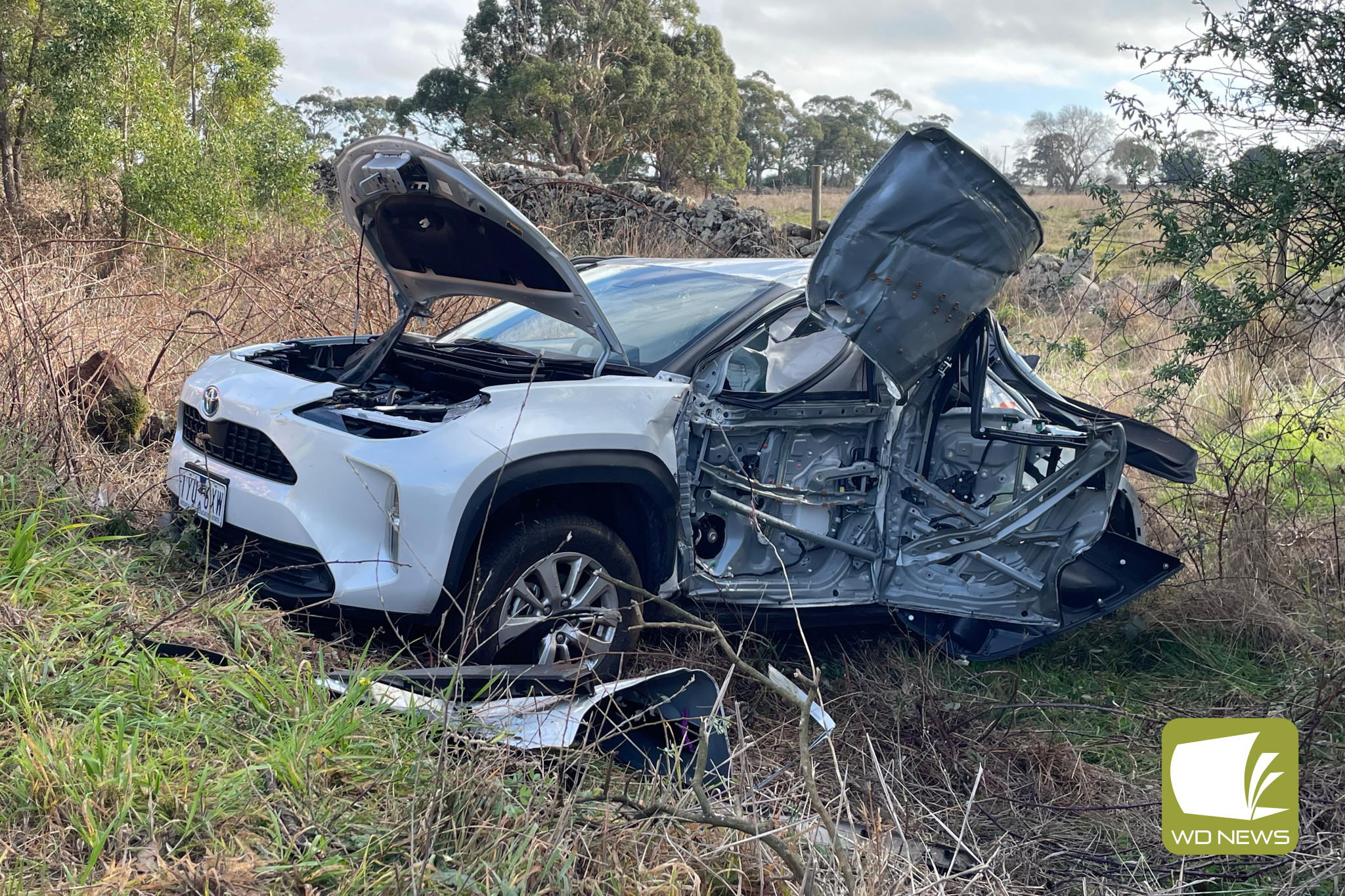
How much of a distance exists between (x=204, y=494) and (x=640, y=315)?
5.93ft

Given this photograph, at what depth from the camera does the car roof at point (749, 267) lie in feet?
13.7

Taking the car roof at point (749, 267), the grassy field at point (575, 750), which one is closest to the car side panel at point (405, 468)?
the grassy field at point (575, 750)

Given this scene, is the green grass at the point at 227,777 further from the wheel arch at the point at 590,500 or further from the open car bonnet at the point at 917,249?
the open car bonnet at the point at 917,249

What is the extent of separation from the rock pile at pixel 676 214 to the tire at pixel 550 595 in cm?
993

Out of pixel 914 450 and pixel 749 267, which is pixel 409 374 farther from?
pixel 914 450

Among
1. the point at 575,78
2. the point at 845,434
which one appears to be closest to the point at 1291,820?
the point at 845,434

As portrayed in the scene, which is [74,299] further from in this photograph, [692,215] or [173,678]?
[692,215]

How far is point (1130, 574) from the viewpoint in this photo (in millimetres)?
4207

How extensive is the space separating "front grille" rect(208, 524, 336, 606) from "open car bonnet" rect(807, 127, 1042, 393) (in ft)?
6.41

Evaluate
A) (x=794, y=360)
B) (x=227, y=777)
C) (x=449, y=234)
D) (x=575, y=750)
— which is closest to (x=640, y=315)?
(x=794, y=360)

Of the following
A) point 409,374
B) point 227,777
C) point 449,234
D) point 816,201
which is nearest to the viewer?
point 227,777

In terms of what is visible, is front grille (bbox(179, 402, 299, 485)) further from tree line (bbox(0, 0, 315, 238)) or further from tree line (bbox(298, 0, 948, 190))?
tree line (bbox(298, 0, 948, 190))

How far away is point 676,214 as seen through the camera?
1542 centimetres

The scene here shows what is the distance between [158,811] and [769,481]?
237 centimetres
